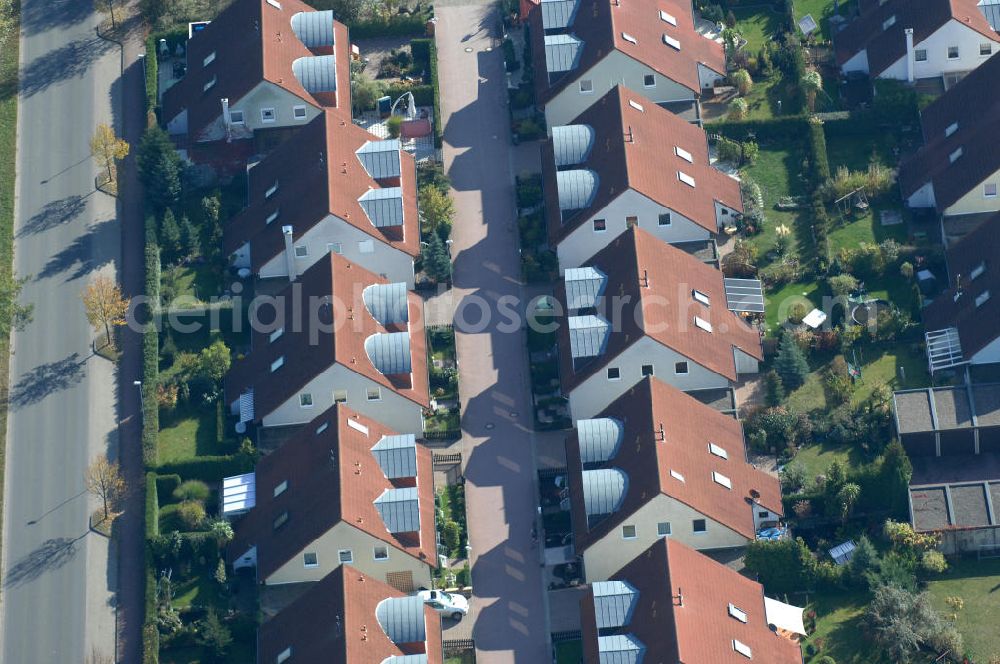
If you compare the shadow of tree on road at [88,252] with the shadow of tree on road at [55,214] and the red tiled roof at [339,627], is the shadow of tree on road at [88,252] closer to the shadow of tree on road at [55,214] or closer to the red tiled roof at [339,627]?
the shadow of tree on road at [55,214]

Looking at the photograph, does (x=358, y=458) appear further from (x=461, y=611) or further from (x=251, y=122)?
(x=251, y=122)

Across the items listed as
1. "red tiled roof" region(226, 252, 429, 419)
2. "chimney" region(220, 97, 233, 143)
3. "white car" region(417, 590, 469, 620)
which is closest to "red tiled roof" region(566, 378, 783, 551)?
"white car" region(417, 590, 469, 620)

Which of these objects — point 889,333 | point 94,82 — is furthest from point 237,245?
point 889,333

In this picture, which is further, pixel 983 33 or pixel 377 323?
pixel 983 33

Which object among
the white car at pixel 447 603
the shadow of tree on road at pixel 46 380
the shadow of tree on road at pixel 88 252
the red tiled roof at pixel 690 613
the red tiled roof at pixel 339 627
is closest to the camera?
the red tiled roof at pixel 690 613

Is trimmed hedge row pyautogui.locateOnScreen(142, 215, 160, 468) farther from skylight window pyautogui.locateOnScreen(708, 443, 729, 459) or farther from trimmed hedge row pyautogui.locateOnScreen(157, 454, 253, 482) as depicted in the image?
skylight window pyautogui.locateOnScreen(708, 443, 729, 459)

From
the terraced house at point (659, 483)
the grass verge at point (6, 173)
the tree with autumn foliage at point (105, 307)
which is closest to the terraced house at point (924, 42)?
the terraced house at point (659, 483)
